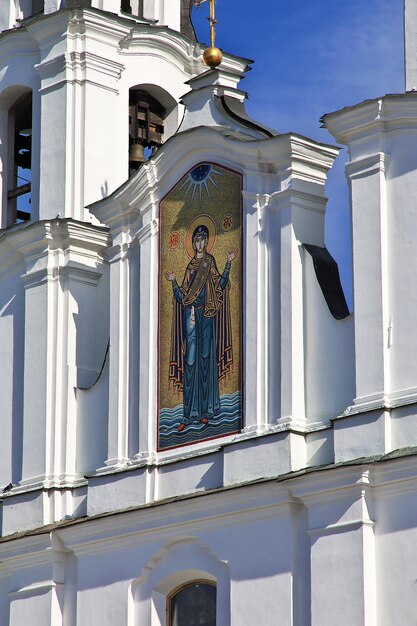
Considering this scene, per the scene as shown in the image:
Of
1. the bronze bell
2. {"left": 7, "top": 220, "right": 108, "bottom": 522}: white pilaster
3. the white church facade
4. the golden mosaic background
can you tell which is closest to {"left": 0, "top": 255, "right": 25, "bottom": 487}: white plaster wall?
the white church facade

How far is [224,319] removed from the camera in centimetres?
2039

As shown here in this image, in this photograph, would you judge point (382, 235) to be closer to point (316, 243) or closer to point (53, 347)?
point (316, 243)

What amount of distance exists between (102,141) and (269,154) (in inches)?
131

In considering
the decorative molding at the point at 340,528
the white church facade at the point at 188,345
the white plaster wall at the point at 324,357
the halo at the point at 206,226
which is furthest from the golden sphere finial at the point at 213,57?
the decorative molding at the point at 340,528

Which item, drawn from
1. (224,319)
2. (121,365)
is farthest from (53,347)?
(224,319)

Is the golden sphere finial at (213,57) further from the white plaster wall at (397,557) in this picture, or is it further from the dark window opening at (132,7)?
the white plaster wall at (397,557)

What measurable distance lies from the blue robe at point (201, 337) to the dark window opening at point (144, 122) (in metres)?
3.04

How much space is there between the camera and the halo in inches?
817

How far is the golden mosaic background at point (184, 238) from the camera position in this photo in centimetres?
2030

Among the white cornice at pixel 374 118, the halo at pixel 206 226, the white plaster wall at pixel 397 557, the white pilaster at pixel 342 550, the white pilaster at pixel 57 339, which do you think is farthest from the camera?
the white pilaster at pixel 57 339

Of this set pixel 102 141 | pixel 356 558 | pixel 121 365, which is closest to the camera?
pixel 356 558

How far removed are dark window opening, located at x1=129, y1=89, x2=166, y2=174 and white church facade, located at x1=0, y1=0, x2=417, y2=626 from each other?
3cm

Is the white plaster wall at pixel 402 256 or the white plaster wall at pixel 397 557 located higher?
the white plaster wall at pixel 402 256

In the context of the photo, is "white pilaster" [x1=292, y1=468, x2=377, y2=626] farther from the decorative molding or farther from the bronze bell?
the bronze bell
